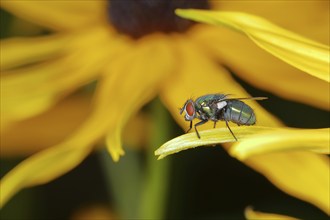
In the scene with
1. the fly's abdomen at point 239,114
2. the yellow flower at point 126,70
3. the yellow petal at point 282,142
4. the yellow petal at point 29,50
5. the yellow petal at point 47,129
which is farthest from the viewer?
the yellow petal at point 47,129

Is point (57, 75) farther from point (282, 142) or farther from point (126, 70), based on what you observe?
point (282, 142)

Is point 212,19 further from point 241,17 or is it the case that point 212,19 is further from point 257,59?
point 257,59

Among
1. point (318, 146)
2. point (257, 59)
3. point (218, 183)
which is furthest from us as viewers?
point (218, 183)

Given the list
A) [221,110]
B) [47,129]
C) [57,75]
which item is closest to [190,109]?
[221,110]

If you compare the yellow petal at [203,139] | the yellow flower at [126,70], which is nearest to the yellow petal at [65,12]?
the yellow flower at [126,70]

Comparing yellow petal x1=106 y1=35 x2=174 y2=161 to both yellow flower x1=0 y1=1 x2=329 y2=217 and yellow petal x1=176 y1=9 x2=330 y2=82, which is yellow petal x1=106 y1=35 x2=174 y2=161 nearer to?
yellow flower x1=0 y1=1 x2=329 y2=217

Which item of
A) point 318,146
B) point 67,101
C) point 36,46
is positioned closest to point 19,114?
point 36,46

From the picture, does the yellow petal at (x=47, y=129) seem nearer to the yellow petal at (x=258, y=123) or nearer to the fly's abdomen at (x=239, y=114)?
the yellow petal at (x=258, y=123)
